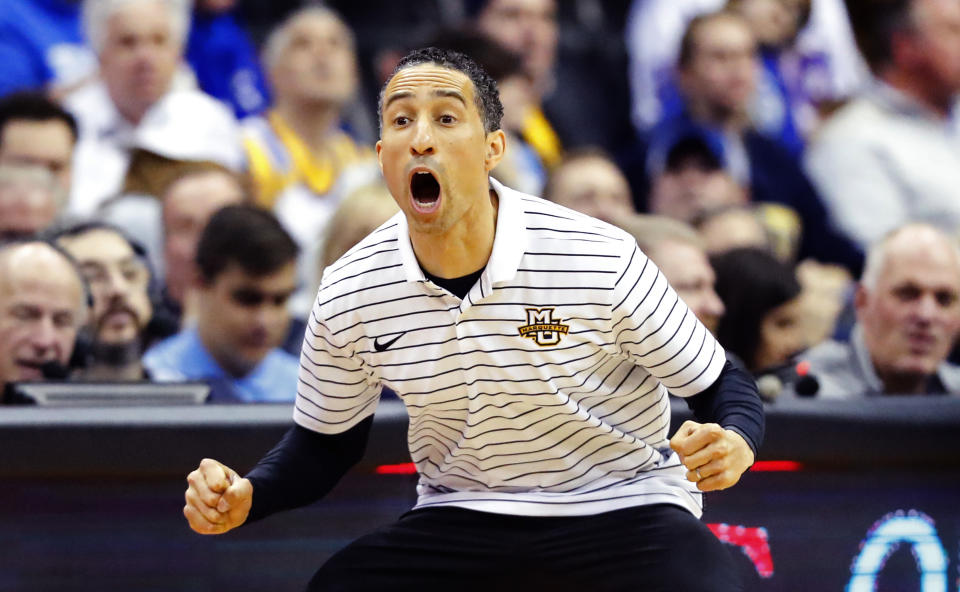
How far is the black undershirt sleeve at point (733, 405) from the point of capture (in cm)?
287

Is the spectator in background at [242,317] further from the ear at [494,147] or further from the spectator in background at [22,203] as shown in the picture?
the ear at [494,147]

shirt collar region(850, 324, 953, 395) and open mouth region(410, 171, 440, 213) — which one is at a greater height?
open mouth region(410, 171, 440, 213)

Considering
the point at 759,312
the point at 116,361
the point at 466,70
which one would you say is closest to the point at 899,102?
the point at 759,312

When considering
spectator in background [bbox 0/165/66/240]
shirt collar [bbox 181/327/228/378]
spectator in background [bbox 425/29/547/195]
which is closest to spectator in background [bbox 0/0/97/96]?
spectator in background [bbox 0/165/66/240]

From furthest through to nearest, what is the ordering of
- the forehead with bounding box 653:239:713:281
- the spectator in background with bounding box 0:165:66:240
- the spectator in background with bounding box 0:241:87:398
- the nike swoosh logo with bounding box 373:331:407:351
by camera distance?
the spectator in background with bounding box 0:165:66:240 < the forehead with bounding box 653:239:713:281 < the spectator in background with bounding box 0:241:87:398 < the nike swoosh logo with bounding box 373:331:407:351

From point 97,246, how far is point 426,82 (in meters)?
2.47

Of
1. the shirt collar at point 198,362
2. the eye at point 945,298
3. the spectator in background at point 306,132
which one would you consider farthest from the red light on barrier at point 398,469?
the spectator in background at point 306,132

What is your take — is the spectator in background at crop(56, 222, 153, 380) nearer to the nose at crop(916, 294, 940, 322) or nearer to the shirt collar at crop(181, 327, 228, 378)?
the shirt collar at crop(181, 327, 228, 378)

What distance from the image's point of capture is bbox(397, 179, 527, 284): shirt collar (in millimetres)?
3031

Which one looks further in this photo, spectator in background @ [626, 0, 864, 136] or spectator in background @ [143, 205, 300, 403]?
spectator in background @ [626, 0, 864, 136]

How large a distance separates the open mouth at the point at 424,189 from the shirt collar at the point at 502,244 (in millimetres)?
146

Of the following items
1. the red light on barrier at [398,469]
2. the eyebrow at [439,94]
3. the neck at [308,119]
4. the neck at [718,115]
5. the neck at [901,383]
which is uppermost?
the neck at [718,115]

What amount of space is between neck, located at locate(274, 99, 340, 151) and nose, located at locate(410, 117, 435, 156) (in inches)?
150

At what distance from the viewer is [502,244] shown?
Result: 305 cm
